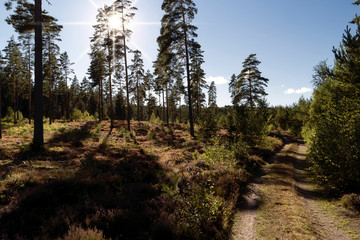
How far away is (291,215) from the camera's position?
19.3 feet

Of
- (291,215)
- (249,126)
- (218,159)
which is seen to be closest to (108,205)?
(291,215)

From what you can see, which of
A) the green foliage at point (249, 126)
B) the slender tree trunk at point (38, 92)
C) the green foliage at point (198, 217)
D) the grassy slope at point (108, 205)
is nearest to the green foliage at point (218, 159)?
the grassy slope at point (108, 205)

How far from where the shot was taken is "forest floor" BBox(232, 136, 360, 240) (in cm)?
503

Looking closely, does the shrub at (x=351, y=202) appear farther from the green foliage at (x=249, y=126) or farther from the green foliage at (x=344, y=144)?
the green foliage at (x=249, y=126)

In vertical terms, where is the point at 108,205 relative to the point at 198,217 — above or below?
above

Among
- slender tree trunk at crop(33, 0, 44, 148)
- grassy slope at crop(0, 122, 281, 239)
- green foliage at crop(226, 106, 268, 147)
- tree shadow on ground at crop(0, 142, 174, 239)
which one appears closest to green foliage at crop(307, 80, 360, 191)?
grassy slope at crop(0, 122, 281, 239)

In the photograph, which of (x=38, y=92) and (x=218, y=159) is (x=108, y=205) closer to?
(x=218, y=159)

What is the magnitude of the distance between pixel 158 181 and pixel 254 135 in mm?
13724

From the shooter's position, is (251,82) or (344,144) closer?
(344,144)

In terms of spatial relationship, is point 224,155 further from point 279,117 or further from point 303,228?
point 279,117

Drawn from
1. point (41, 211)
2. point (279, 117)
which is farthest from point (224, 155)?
point (279, 117)

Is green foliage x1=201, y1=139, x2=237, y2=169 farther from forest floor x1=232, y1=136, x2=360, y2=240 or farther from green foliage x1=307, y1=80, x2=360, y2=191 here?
green foliage x1=307, y1=80, x2=360, y2=191

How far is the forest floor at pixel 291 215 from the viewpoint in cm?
503

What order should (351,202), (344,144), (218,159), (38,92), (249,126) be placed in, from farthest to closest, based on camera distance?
1. (249,126)
2. (38,92)
3. (218,159)
4. (344,144)
5. (351,202)
